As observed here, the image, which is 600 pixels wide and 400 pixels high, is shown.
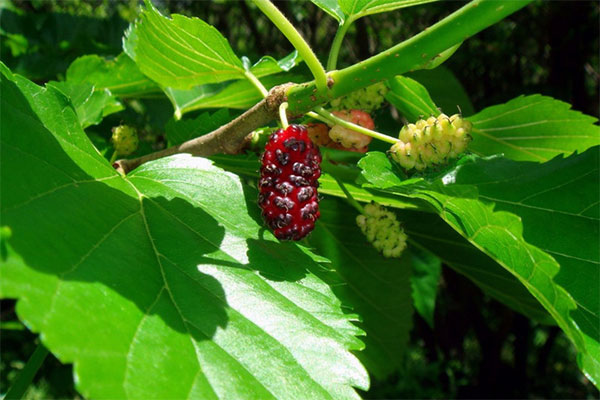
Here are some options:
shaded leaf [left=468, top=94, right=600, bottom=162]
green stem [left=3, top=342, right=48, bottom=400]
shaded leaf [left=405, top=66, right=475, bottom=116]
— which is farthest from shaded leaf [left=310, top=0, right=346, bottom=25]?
shaded leaf [left=405, top=66, right=475, bottom=116]

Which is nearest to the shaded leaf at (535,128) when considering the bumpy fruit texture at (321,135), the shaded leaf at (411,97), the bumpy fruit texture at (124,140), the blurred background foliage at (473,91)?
the shaded leaf at (411,97)

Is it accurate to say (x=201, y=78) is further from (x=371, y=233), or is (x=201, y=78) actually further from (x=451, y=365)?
(x=451, y=365)

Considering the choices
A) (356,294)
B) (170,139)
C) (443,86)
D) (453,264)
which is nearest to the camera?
(170,139)

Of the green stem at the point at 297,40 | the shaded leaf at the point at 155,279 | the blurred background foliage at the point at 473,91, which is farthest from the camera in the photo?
the blurred background foliage at the point at 473,91

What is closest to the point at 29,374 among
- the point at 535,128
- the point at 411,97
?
the point at 411,97

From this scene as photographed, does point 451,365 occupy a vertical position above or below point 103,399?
below

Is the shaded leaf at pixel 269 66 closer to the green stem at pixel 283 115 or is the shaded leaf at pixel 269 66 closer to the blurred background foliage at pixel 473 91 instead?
the green stem at pixel 283 115

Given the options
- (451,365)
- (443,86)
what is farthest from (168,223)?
(451,365)

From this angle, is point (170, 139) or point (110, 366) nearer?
point (110, 366)
